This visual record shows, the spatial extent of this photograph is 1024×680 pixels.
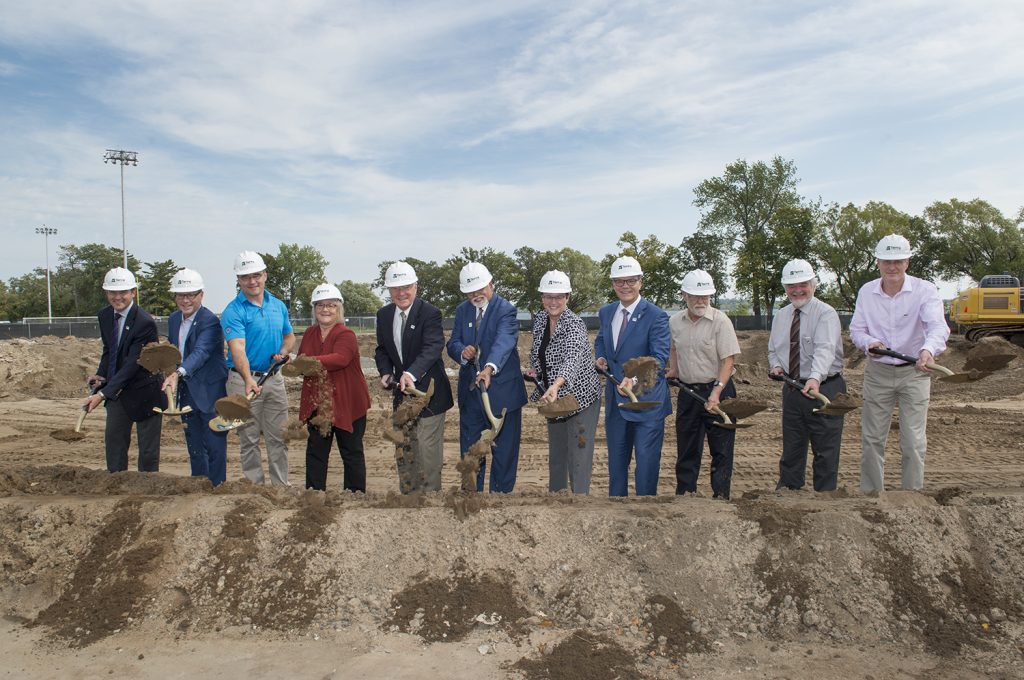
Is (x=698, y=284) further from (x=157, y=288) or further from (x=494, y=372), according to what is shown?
(x=157, y=288)

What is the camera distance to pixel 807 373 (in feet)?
17.2

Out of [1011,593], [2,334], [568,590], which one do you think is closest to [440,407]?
[568,590]

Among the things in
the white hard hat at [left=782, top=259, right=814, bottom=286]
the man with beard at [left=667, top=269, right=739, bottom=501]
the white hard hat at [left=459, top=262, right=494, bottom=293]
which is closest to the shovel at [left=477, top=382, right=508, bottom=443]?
the white hard hat at [left=459, top=262, right=494, bottom=293]

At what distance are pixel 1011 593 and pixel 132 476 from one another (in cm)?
529

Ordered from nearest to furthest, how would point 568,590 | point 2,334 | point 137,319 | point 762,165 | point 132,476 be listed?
point 568,590, point 132,476, point 137,319, point 2,334, point 762,165

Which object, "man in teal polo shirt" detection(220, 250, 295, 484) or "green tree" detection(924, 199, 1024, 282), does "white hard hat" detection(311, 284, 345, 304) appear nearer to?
"man in teal polo shirt" detection(220, 250, 295, 484)

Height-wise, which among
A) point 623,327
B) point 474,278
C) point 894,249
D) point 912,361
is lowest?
point 912,361

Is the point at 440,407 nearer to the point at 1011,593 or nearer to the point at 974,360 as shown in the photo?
the point at 1011,593

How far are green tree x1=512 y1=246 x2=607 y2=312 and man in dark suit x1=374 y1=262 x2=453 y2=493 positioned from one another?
33.6 meters

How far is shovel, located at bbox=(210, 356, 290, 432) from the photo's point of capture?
196 inches

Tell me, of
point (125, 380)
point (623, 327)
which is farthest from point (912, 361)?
point (125, 380)

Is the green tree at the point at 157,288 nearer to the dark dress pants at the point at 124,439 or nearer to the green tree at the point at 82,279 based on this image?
the green tree at the point at 82,279

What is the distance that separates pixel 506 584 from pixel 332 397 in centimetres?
200

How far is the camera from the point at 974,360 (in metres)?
5.76
